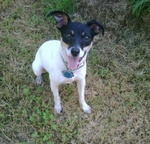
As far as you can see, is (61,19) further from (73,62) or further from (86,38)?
(73,62)

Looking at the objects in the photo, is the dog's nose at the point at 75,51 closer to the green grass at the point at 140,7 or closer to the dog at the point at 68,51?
the dog at the point at 68,51

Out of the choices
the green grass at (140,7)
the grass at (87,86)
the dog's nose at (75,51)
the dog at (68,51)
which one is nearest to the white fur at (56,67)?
the dog at (68,51)

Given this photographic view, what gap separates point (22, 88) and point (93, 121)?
97 cm

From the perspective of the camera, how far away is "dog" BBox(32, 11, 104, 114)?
261 centimetres

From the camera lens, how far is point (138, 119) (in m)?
3.41

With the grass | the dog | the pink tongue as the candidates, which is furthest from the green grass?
the pink tongue

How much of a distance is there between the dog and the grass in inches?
12.3

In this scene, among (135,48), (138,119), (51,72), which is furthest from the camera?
(135,48)

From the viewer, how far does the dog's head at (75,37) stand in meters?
2.57

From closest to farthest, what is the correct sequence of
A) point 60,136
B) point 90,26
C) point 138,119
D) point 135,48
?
1. point 90,26
2. point 60,136
3. point 138,119
4. point 135,48

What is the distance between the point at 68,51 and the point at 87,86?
115 cm

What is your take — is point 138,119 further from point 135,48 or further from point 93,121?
point 135,48

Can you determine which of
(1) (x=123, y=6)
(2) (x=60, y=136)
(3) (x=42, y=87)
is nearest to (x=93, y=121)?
(2) (x=60, y=136)

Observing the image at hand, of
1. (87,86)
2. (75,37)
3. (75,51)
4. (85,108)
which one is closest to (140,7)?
(87,86)
